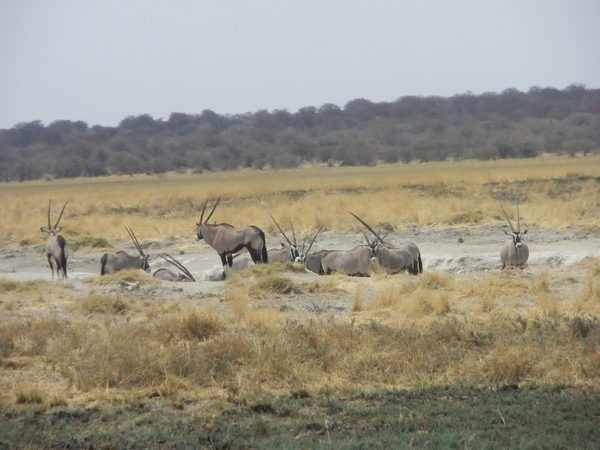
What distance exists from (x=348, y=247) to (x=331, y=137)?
5409 cm

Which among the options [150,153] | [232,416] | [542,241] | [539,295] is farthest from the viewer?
[150,153]

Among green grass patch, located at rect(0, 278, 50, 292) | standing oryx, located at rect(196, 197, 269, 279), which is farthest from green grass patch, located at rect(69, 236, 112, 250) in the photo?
green grass patch, located at rect(0, 278, 50, 292)

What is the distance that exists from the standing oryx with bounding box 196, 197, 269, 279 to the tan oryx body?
4.04 feet

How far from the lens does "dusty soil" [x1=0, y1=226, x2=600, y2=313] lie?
10719mm

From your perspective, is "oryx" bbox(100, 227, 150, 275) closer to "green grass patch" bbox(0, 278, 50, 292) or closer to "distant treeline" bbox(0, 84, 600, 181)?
"green grass patch" bbox(0, 278, 50, 292)

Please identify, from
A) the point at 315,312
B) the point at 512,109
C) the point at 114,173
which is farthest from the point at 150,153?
the point at 315,312

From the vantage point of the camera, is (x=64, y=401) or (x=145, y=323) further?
(x=145, y=323)

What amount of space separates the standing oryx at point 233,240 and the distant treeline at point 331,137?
4020 cm

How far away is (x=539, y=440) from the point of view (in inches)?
194

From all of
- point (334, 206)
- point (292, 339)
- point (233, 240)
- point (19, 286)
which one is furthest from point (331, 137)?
point (292, 339)

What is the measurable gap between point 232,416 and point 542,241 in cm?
1113

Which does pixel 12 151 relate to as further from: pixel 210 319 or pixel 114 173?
pixel 210 319

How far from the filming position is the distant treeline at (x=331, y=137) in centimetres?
5669

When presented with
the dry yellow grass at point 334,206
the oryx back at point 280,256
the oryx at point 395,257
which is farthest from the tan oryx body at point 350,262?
the dry yellow grass at point 334,206
